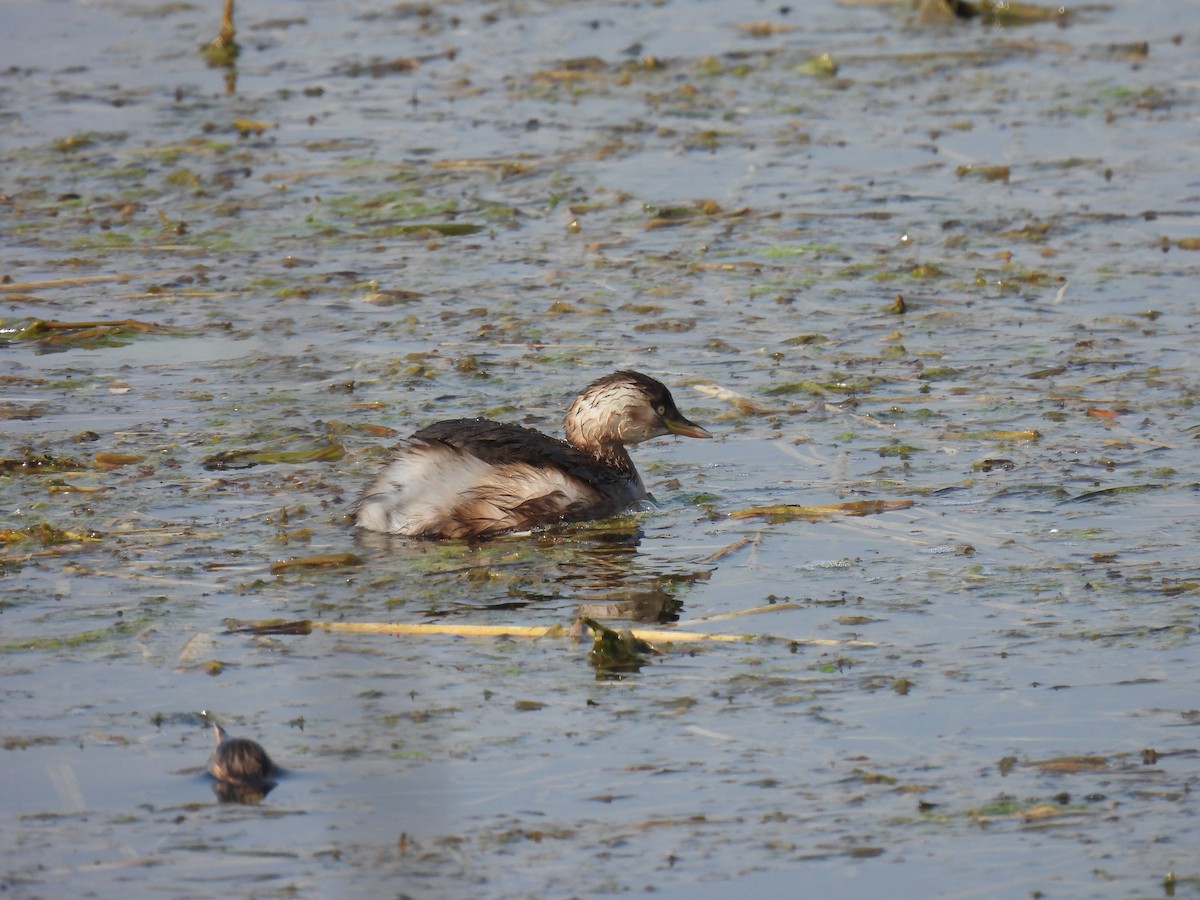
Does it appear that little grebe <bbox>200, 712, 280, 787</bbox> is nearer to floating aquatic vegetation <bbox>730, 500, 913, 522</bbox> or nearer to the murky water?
the murky water

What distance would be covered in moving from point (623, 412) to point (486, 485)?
0.79 metres

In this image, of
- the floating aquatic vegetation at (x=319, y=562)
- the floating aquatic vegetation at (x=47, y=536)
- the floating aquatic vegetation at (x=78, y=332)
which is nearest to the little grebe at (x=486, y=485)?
the floating aquatic vegetation at (x=319, y=562)

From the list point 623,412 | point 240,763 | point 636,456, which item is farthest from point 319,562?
point 636,456

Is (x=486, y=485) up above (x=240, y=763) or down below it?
above

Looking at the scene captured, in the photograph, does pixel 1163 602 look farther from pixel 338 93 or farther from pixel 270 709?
pixel 338 93

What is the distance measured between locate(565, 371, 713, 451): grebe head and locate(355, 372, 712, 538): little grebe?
0.60 feet

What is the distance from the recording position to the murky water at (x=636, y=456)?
5.30 m

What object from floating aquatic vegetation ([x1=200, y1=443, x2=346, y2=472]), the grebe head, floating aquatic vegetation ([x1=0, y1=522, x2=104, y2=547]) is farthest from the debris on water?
the grebe head

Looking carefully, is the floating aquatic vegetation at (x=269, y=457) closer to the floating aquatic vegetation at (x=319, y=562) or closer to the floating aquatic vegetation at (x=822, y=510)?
the floating aquatic vegetation at (x=319, y=562)

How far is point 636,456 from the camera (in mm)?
9234

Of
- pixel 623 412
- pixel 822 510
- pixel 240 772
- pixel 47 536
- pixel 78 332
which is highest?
pixel 78 332

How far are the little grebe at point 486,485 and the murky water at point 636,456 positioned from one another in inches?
6.3

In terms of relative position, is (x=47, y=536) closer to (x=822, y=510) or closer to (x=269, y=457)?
(x=269, y=457)

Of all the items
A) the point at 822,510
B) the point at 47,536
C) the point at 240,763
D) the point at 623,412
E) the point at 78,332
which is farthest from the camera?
the point at 78,332
